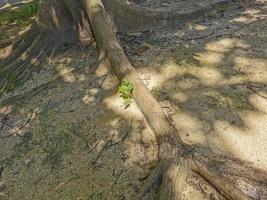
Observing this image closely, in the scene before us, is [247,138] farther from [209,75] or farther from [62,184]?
[62,184]

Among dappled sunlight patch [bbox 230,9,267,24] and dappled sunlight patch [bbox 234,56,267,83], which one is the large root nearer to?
dappled sunlight patch [bbox 234,56,267,83]

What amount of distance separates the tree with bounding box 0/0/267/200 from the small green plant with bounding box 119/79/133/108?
0.23 ft

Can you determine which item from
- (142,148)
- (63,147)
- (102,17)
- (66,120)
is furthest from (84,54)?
(142,148)

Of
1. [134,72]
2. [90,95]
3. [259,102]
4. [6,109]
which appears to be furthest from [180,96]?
[6,109]

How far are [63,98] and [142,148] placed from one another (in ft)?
5.55

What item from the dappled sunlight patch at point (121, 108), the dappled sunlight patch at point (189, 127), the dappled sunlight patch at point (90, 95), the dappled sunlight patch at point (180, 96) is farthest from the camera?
the dappled sunlight patch at point (90, 95)

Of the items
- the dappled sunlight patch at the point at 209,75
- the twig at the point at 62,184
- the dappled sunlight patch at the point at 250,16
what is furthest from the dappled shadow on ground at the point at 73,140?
the dappled sunlight patch at the point at 250,16

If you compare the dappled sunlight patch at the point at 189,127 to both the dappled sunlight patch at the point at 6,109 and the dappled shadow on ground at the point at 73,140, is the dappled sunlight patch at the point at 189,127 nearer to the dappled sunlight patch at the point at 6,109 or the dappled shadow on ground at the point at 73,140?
the dappled shadow on ground at the point at 73,140

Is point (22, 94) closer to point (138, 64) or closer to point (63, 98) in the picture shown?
point (63, 98)

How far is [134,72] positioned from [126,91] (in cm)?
33

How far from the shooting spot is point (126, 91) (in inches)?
189

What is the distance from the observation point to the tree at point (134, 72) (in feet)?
11.1

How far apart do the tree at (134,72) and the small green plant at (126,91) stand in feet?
0.23

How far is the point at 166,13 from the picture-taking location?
256 inches
